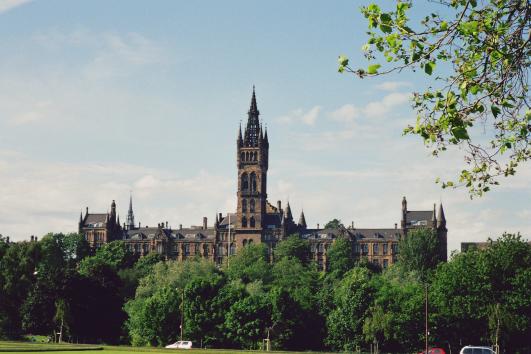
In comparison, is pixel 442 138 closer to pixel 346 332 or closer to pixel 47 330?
pixel 346 332

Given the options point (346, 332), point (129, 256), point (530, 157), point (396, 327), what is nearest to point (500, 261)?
point (396, 327)

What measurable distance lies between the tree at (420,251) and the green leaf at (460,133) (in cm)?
15648

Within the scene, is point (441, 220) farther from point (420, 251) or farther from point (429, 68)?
point (429, 68)


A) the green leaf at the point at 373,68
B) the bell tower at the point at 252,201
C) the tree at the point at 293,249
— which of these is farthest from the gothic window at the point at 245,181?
the green leaf at the point at 373,68

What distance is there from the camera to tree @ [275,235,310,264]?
7343 inches

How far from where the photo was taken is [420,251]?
172m

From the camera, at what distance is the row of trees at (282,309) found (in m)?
78.4

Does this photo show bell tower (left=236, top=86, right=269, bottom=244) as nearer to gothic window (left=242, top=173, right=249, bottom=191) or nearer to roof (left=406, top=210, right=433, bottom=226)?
gothic window (left=242, top=173, right=249, bottom=191)

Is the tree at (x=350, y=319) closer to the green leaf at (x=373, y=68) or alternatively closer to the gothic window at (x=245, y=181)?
the green leaf at (x=373, y=68)

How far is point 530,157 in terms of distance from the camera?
697 inches

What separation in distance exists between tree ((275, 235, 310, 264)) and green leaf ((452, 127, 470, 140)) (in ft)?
560

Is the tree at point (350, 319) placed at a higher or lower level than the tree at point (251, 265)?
lower

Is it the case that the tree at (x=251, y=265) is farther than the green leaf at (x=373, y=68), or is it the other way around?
the tree at (x=251, y=265)

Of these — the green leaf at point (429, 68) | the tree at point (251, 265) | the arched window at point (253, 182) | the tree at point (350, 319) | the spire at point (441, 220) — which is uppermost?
the arched window at point (253, 182)
